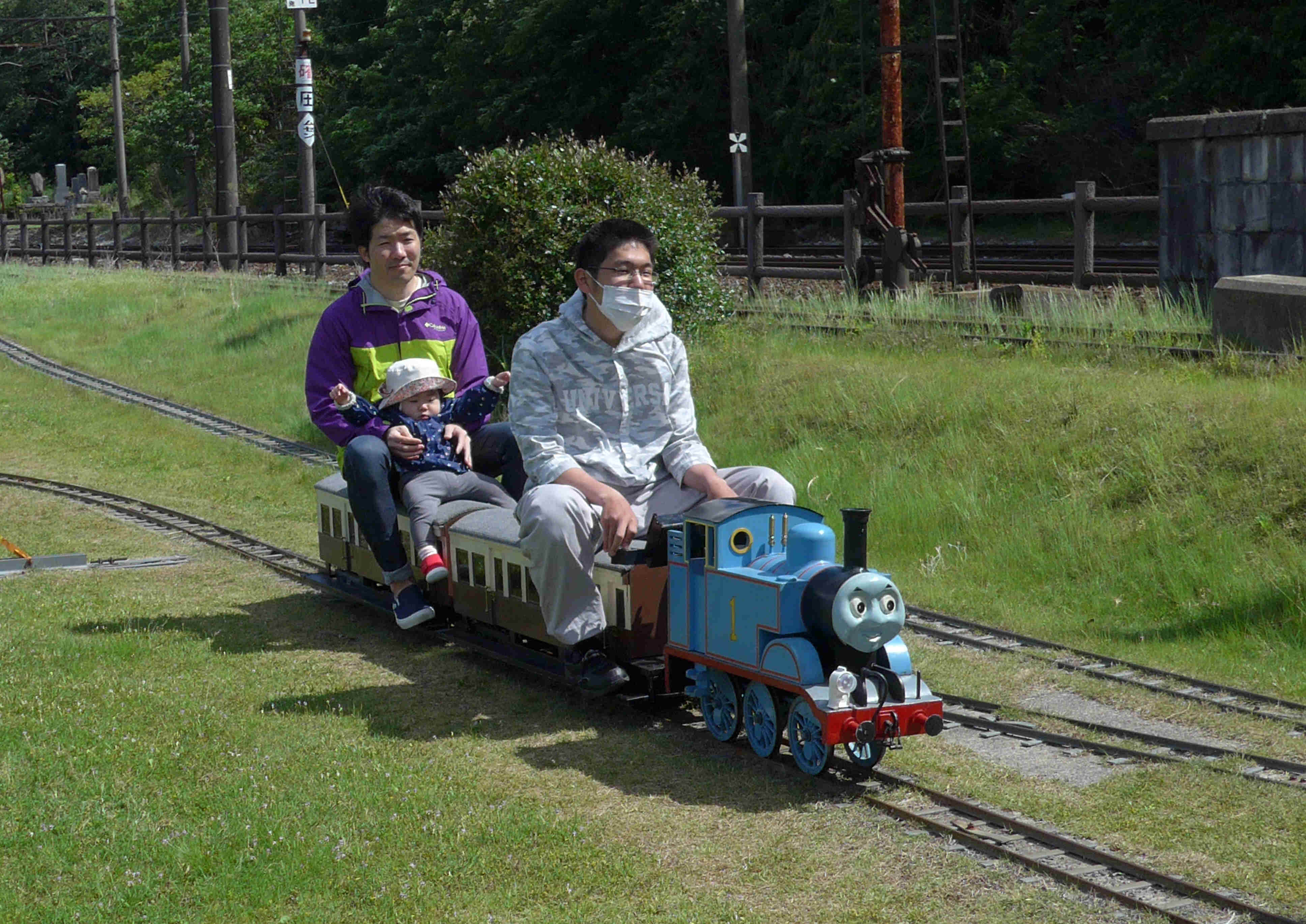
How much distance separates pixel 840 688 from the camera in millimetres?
5141

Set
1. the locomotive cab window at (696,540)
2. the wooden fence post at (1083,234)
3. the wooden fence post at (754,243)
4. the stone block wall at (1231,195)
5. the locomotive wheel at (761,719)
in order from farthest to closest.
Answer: the wooden fence post at (754,243)
the wooden fence post at (1083,234)
the stone block wall at (1231,195)
the locomotive cab window at (696,540)
the locomotive wheel at (761,719)

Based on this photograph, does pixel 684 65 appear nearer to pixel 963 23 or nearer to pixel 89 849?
pixel 963 23

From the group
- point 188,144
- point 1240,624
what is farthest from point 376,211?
point 188,144

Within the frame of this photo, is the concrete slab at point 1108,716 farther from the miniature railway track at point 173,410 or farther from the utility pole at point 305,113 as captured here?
the utility pole at point 305,113

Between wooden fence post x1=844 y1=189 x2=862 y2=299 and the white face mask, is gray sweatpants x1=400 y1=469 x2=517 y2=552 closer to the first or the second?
the white face mask

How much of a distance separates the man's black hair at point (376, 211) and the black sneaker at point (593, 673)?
7.75ft

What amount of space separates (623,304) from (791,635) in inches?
63.8


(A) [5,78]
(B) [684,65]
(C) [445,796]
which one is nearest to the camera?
(C) [445,796]

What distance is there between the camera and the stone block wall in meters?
13.0

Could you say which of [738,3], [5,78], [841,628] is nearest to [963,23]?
[738,3]

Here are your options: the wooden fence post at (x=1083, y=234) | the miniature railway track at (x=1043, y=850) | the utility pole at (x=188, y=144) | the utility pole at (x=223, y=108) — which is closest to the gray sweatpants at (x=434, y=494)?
the miniature railway track at (x=1043, y=850)

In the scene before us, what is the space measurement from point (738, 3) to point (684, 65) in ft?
31.5

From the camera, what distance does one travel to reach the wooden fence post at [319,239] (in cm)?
2720

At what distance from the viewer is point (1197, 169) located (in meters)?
13.9
